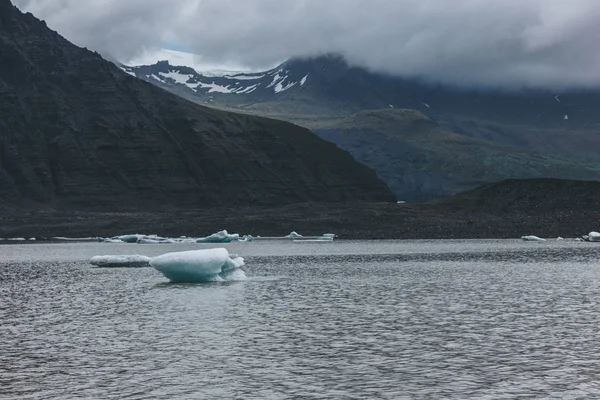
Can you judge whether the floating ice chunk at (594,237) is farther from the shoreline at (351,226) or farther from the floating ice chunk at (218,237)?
the floating ice chunk at (218,237)

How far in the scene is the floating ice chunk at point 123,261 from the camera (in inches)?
3445

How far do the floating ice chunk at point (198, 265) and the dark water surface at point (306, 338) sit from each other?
1.49 m

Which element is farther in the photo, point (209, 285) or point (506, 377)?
point (209, 285)

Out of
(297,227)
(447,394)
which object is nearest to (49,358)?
(447,394)

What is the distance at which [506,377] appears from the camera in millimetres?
30141

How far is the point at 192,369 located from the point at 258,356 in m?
3.58

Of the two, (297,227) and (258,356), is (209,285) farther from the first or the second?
(297,227)

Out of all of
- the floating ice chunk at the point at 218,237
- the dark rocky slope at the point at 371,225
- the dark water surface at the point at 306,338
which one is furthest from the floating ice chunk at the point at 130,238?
the dark water surface at the point at 306,338

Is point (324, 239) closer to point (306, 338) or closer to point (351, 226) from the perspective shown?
point (351, 226)

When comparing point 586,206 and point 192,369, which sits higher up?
point 586,206

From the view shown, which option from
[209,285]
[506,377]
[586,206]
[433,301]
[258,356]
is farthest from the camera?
[586,206]

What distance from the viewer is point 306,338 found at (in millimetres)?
39781

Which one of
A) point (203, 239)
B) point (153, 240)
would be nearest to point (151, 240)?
point (153, 240)

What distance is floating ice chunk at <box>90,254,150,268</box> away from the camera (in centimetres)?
8750
